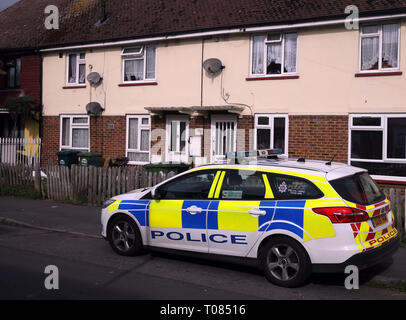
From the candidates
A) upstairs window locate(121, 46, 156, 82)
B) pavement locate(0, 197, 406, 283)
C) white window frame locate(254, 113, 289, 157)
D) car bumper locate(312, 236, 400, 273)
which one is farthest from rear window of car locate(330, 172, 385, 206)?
upstairs window locate(121, 46, 156, 82)

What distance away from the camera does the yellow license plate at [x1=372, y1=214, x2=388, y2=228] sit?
5617mm

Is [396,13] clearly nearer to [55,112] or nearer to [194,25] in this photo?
[194,25]

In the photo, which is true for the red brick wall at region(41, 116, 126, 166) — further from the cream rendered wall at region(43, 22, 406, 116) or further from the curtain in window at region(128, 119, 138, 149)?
the cream rendered wall at region(43, 22, 406, 116)

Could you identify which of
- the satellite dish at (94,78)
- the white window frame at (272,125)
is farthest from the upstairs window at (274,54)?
the satellite dish at (94,78)

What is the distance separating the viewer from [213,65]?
14.0m

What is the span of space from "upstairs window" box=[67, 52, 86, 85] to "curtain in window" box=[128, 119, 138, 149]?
9.00 ft

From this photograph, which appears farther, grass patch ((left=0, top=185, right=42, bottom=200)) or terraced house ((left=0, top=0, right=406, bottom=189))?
grass patch ((left=0, top=185, right=42, bottom=200))

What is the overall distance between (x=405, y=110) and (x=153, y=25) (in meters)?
8.40

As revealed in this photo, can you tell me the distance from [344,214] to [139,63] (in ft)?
38.2

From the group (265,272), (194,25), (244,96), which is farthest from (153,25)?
(265,272)

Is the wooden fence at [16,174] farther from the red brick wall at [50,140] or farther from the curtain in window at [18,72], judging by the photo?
the curtain in window at [18,72]

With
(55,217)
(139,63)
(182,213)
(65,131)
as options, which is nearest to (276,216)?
(182,213)

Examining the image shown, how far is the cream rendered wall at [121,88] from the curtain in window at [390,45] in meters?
5.40

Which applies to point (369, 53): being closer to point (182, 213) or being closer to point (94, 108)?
point (182, 213)
